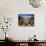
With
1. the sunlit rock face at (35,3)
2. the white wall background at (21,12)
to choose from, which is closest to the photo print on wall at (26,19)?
the white wall background at (21,12)

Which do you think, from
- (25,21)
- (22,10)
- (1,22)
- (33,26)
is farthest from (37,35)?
(1,22)

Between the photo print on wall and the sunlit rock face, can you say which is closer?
the sunlit rock face

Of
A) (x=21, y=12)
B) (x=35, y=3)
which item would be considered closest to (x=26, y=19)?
(x=21, y=12)

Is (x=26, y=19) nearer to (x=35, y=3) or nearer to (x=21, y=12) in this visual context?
(x=21, y=12)

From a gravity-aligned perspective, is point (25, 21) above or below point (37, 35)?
above

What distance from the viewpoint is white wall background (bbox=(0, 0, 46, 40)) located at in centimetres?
630

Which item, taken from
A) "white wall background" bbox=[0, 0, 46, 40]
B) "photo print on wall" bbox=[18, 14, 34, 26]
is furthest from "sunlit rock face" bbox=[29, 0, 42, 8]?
"photo print on wall" bbox=[18, 14, 34, 26]

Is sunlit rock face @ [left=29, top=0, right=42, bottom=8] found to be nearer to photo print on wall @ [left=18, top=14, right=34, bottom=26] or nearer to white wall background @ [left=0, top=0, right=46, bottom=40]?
white wall background @ [left=0, top=0, right=46, bottom=40]

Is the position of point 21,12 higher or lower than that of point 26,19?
higher

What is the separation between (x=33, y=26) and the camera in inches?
250

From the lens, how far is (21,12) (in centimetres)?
637

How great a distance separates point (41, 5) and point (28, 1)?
0.63 m

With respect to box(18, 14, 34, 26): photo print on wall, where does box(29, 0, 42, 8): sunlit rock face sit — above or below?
above

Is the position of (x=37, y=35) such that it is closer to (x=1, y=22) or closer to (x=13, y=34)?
(x=13, y=34)
